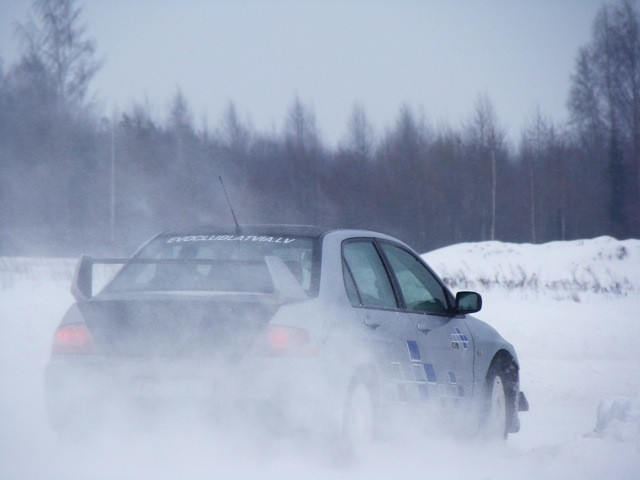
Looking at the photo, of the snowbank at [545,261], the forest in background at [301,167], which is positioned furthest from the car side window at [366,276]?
the forest in background at [301,167]

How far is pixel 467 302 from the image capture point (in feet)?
21.0

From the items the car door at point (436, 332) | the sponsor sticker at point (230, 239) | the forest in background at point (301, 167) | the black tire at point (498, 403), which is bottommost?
the black tire at point (498, 403)

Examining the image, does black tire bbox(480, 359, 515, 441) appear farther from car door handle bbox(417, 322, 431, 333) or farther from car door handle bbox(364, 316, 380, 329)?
car door handle bbox(364, 316, 380, 329)

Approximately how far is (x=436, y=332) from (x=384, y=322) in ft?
2.72

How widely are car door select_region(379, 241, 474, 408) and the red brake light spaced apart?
4.75 ft

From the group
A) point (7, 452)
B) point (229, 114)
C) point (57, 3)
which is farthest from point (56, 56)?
point (7, 452)

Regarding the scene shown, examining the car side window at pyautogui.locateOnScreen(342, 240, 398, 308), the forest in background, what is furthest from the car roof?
the forest in background

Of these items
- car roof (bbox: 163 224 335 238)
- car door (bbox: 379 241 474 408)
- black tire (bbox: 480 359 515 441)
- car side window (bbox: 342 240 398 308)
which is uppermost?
car roof (bbox: 163 224 335 238)

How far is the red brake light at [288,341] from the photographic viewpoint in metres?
4.45

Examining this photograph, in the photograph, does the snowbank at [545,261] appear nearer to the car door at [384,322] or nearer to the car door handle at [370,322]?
the car door at [384,322]

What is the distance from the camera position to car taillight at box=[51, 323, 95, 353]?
4605 millimetres

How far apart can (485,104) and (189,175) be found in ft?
47.0

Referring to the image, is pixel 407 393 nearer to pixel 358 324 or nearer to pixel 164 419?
pixel 358 324

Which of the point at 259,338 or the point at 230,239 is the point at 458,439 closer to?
the point at 230,239
